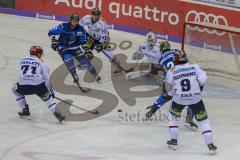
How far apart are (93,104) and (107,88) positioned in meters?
1.31

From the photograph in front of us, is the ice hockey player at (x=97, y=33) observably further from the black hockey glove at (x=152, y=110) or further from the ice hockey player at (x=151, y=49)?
the black hockey glove at (x=152, y=110)

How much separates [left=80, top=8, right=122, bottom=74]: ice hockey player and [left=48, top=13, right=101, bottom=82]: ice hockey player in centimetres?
62

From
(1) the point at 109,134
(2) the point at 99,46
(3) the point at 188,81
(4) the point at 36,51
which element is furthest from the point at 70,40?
(3) the point at 188,81

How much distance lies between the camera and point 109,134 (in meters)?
12.1

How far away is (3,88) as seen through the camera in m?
14.4

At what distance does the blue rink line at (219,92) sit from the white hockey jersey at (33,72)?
4105 millimetres

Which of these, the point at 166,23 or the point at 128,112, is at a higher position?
the point at 166,23

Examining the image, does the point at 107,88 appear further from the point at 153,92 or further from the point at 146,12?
the point at 146,12

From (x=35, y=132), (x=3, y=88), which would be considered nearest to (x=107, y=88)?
(x=3, y=88)

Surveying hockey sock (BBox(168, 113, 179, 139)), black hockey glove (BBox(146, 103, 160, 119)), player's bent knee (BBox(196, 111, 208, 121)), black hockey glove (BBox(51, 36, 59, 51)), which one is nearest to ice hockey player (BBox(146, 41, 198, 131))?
black hockey glove (BBox(146, 103, 160, 119))

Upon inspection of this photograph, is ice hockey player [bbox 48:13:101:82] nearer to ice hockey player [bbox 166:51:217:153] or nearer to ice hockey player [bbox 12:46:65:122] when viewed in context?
ice hockey player [bbox 12:46:65:122]

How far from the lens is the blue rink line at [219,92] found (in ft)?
48.6

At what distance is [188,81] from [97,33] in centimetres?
479

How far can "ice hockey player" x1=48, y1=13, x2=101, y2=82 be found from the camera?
47.3 ft
